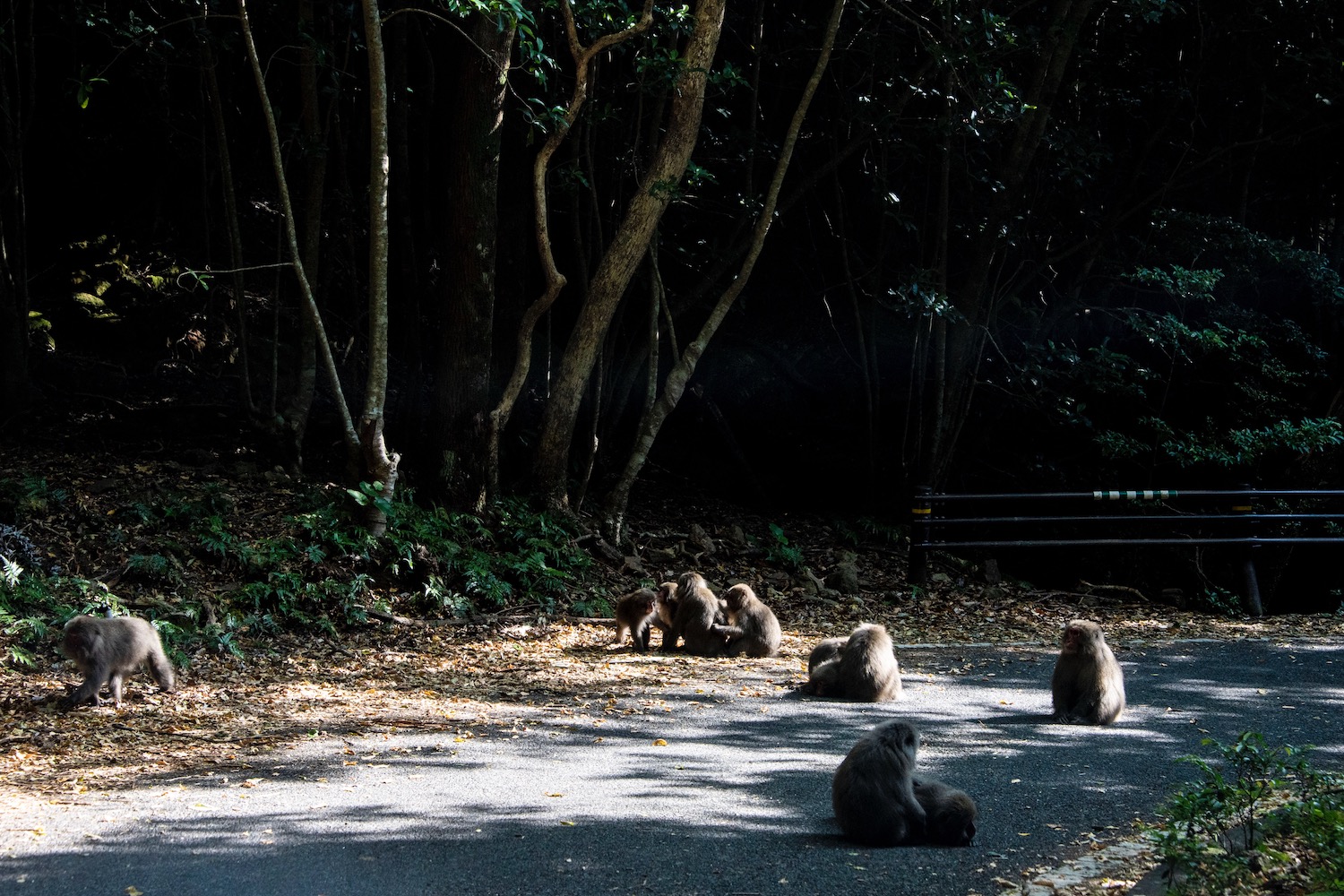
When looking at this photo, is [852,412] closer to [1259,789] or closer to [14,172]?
[14,172]

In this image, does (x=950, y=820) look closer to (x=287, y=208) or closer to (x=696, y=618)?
(x=696, y=618)

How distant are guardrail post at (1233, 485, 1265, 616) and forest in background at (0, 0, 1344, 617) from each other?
2.85 m

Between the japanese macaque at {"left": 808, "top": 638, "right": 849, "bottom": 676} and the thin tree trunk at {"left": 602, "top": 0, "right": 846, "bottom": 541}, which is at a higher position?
the thin tree trunk at {"left": 602, "top": 0, "right": 846, "bottom": 541}

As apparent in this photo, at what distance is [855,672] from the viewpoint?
26.8ft

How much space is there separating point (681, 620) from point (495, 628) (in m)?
1.70

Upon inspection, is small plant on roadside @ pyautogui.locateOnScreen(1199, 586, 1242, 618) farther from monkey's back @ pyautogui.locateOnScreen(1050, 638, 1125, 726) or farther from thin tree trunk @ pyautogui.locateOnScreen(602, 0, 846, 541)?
thin tree trunk @ pyautogui.locateOnScreen(602, 0, 846, 541)

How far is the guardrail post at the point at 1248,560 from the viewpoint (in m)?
12.7

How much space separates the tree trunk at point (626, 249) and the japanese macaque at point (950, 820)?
8026 mm

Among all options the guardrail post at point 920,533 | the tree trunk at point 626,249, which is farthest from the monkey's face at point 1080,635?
the tree trunk at point 626,249

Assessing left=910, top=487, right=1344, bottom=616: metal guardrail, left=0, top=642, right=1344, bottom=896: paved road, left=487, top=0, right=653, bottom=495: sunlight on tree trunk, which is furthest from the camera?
left=910, top=487, right=1344, bottom=616: metal guardrail

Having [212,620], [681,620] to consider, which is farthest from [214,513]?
[681,620]

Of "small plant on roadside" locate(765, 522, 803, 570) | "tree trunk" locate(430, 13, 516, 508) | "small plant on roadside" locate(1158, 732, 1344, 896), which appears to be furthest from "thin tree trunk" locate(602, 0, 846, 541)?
"small plant on roadside" locate(1158, 732, 1344, 896)

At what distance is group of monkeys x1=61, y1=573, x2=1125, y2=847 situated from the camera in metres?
5.25

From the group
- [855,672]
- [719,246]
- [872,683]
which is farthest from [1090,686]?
[719,246]
